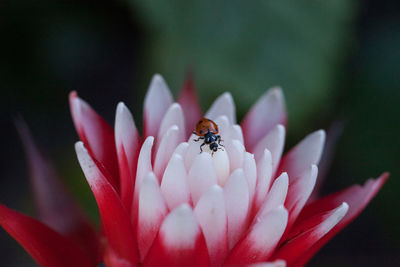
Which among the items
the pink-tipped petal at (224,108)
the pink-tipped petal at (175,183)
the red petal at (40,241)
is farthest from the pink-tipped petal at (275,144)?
the red petal at (40,241)

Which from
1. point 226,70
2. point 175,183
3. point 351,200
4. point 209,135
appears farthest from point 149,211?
point 226,70

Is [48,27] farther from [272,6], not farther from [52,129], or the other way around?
[272,6]

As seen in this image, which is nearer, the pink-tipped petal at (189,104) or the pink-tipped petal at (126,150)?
the pink-tipped petal at (126,150)

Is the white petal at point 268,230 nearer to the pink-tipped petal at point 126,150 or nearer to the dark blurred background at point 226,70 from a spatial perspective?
the pink-tipped petal at point 126,150

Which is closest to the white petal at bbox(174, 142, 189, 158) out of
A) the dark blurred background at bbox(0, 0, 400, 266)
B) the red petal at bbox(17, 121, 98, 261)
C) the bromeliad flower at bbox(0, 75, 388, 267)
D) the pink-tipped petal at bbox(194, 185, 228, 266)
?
the bromeliad flower at bbox(0, 75, 388, 267)

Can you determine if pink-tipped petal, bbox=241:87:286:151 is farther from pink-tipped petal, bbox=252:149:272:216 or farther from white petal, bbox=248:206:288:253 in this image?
white petal, bbox=248:206:288:253

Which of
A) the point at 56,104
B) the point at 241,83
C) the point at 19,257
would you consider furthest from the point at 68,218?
the point at 56,104

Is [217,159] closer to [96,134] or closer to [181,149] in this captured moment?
[181,149]
